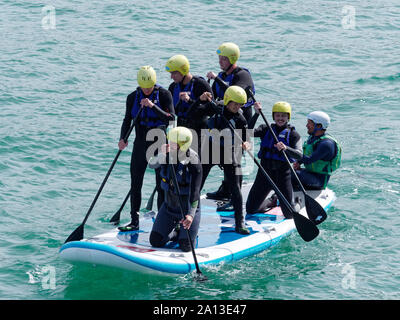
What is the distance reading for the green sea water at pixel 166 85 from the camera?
9047mm

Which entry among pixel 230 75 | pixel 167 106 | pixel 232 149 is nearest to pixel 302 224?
pixel 232 149

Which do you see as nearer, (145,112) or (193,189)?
(193,189)

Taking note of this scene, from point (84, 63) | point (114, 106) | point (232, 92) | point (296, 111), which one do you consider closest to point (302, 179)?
point (232, 92)

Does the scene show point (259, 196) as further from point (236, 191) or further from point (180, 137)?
point (180, 137)

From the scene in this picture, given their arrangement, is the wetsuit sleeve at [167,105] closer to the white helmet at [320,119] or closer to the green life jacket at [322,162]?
the white helmet at [320,119]

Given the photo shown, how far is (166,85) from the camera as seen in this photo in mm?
17344

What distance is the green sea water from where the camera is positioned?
29.7 feet

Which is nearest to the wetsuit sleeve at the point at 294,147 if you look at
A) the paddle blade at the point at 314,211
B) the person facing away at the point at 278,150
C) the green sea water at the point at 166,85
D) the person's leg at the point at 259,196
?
the person facing away at the point at 278,150

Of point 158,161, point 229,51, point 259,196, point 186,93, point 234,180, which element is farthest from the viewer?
point 259,196

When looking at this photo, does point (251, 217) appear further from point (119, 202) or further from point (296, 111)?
point (296, 111)

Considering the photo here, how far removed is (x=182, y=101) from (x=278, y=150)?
1.55 metres

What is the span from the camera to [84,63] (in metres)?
18.8

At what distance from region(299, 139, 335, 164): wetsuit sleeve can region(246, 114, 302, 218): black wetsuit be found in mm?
567
